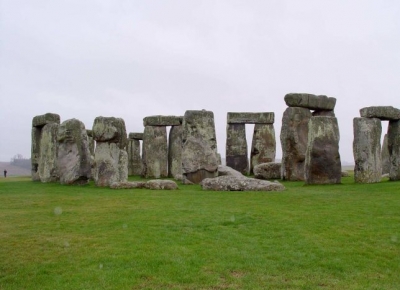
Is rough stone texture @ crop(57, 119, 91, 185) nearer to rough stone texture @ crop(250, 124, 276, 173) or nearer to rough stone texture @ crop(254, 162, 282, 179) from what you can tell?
rough stone texture @ crop(254, 162, 282, 179)

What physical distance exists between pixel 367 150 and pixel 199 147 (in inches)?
224

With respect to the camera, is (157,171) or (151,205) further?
(157,171)

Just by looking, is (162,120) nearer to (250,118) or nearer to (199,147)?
(250,118)

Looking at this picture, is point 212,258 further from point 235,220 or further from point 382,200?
point 382,200

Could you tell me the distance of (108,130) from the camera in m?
15.4

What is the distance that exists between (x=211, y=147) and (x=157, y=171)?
6.42 meters

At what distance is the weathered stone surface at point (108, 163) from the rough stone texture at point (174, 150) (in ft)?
25.6

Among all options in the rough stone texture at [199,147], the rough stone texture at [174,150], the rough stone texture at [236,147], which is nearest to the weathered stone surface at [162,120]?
the rough stone texture at [174,150]

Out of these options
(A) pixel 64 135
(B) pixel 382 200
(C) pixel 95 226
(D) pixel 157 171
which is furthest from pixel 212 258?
(D) pixel 157 171

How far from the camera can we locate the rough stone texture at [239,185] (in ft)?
43.8

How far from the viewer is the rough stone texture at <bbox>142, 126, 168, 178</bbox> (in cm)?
2311

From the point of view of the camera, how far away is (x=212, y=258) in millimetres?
6336

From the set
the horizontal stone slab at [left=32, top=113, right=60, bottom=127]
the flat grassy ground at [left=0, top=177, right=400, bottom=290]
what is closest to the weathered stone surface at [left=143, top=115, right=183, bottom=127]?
the horizontal stone slab at [left=32, top=113, right=60, bottom=127]

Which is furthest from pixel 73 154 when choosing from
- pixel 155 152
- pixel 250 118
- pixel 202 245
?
pixel 250 118
